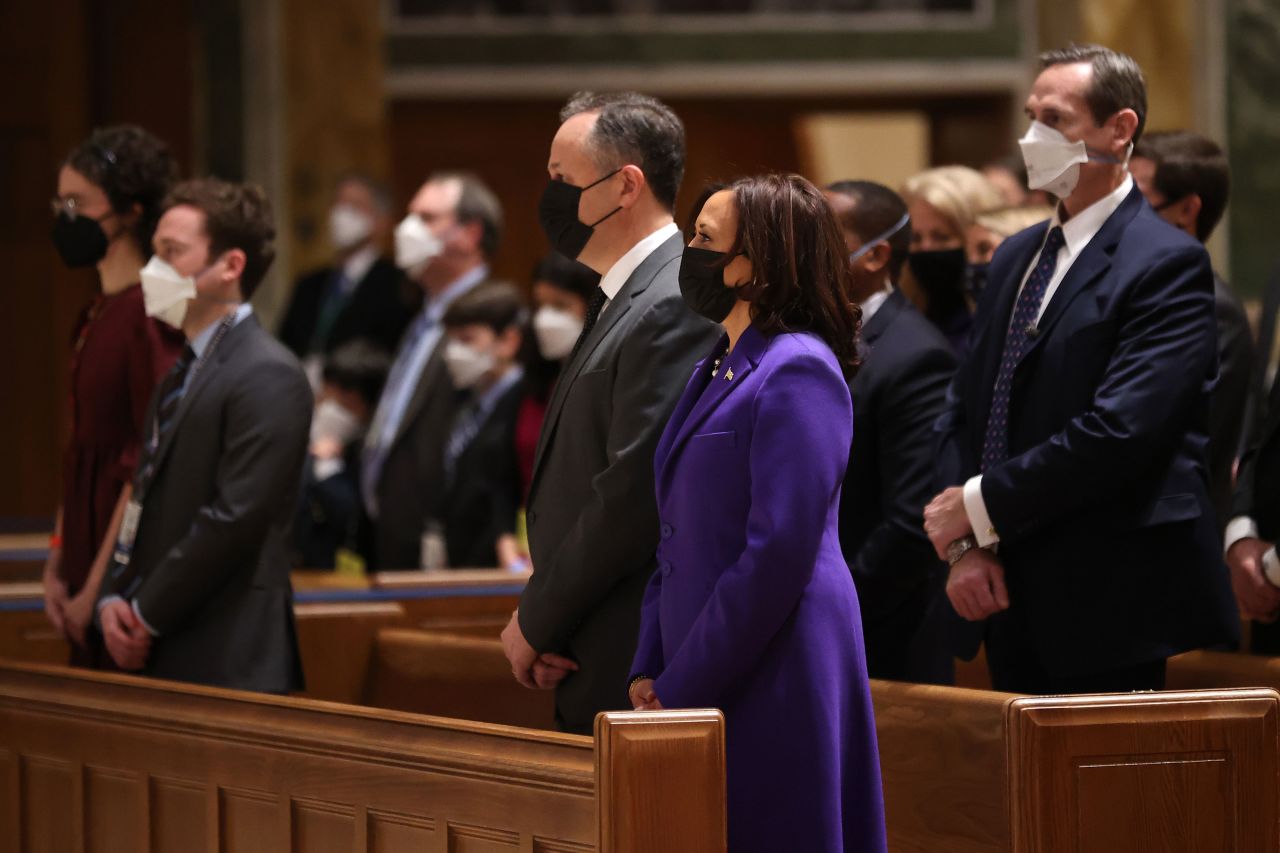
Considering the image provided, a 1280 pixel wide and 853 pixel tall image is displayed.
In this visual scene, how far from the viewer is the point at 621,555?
10.9 ft

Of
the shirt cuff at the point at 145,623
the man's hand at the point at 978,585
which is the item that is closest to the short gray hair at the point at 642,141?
the man's hand at the point at 978,585

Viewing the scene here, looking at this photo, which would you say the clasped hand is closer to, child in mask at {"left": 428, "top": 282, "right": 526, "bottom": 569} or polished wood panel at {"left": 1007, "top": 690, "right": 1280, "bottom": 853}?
polished wood panel at {"left": 1007, "top": 690, "right": 1280, "bottom": 853}

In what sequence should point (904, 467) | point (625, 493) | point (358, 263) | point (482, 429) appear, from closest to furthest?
A: point (625, 493) → point (904, 467) → point (482, 429) → point (358, 263)

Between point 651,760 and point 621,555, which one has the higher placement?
point 621,555

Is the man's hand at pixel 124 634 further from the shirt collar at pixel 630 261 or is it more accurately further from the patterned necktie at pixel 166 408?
the shirt collar at pixel 630 261

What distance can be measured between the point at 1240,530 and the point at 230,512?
7.23ft

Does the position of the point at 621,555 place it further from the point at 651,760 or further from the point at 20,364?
the point at 20,364

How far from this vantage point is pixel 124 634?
4242 millimetres

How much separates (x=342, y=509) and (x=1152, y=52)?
482cm

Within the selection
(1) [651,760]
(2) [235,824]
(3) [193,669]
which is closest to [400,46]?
(3) [193,669]

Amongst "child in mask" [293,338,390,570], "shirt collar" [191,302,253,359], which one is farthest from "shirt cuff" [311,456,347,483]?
"shirt collar" [191,302,253,359]

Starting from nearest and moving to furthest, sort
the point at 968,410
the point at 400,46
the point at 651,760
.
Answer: the point at 651,760, the point at 968,410, the point at 400,46

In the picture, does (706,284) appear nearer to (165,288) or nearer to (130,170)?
(165,288)

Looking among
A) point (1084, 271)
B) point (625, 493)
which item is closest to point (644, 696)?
point (625, 493)
